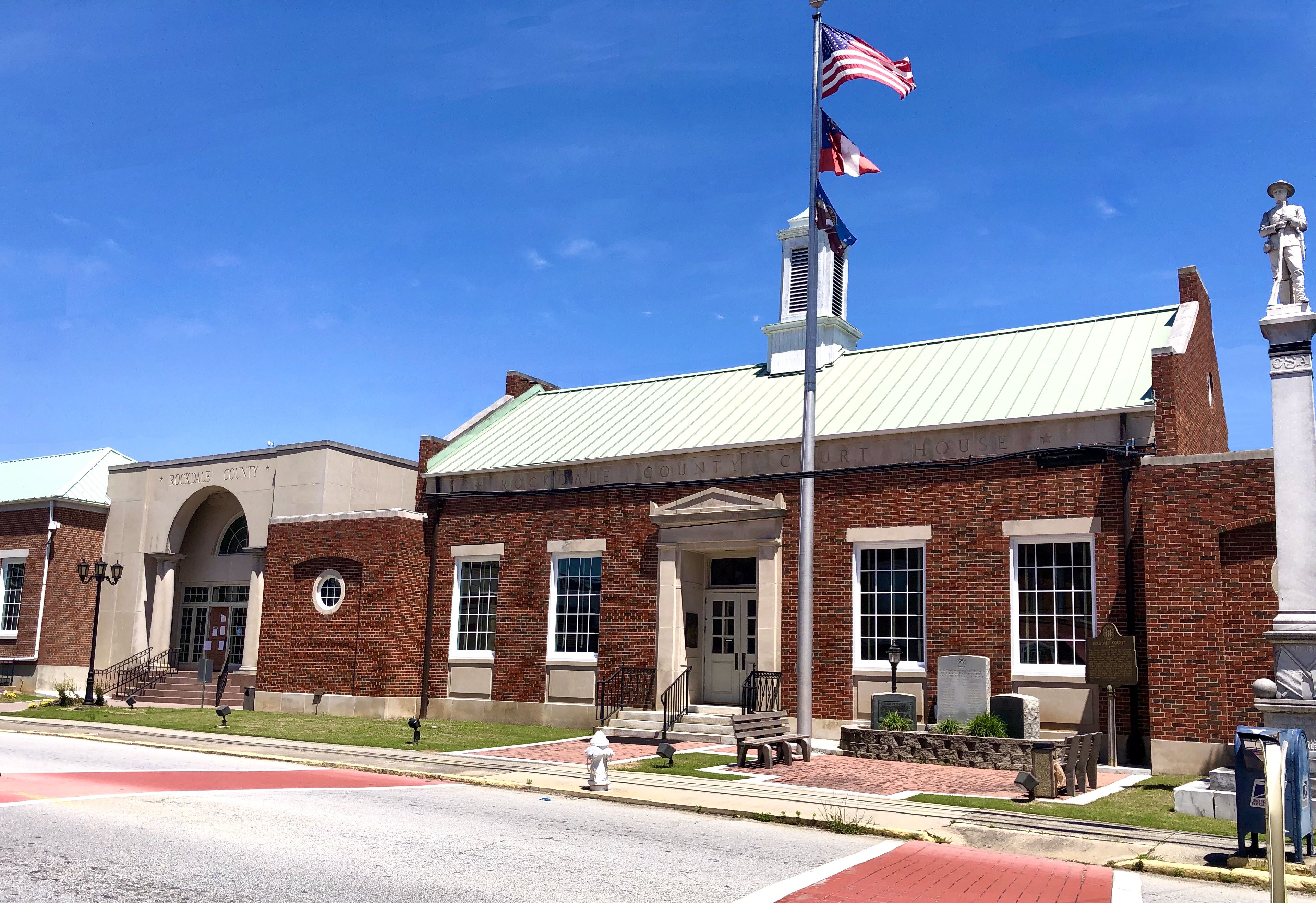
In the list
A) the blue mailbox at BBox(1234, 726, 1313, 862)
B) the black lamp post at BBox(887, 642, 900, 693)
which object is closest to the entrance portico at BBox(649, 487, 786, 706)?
the black lamp post at BBox(887, 642, 900, 693)

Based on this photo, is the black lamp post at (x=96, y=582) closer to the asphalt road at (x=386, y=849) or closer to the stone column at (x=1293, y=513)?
the asphalt road at (x=386, y=849)

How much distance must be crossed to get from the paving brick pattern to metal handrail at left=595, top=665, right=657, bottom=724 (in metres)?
12.3

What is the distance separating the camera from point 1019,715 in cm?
1708

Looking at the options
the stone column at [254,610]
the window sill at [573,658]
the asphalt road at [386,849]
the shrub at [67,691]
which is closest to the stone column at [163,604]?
the shrub at [67,691]

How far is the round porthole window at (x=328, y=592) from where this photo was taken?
87.0 ft

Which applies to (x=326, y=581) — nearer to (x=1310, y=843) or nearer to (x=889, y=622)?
(x=889, y=622)

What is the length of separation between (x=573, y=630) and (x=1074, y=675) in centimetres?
1079

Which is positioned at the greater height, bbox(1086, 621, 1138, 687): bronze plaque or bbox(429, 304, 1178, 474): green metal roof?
bbox(429, 304, 1178, 474): green metal roof

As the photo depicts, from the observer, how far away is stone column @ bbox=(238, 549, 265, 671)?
2920 cm

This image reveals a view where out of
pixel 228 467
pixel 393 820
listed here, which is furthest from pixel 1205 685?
pixel 228 467

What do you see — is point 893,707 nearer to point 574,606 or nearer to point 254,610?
point 574,606

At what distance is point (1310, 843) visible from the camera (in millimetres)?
9867

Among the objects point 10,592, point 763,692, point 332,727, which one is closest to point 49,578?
point 10,592

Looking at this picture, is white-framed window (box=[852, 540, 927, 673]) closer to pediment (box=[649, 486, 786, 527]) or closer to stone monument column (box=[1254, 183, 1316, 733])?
pediment (box=[649, 486, 786, 527])
